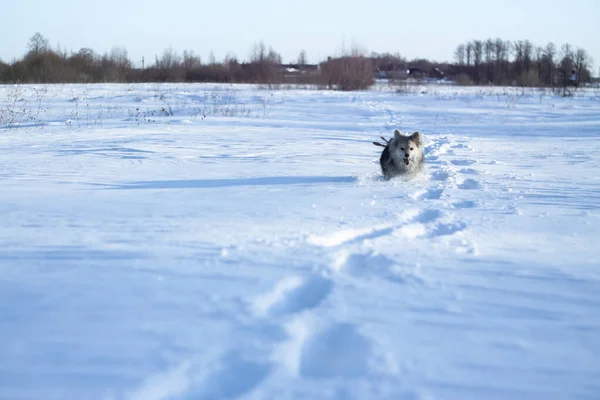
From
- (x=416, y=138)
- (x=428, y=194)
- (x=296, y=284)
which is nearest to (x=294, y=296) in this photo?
(x=296, y=284)

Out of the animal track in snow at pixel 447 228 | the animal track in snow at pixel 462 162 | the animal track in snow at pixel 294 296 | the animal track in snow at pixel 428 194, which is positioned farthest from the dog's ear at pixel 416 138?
the animal track in snow at pixel 294 296

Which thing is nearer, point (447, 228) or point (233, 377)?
point (233, 377)

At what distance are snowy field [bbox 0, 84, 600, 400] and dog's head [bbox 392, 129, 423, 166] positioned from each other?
294 millimetres

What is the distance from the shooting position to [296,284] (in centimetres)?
298

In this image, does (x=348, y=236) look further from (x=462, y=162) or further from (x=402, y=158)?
→ (x=462, y=162)

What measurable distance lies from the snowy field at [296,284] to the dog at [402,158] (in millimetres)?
200

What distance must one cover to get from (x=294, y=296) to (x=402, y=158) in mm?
4045

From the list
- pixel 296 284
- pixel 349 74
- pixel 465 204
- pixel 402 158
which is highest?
pixel 349 74

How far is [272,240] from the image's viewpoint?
3771mm

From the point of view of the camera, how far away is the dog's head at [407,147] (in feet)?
21.5

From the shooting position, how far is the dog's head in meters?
6.55

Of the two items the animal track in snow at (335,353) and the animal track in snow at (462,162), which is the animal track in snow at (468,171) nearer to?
the animal track in snow at (462,162)

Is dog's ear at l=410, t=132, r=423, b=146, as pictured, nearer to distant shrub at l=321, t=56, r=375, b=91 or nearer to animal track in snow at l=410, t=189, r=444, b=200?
animal track in snow at l=410, t=189, r=444, b=200

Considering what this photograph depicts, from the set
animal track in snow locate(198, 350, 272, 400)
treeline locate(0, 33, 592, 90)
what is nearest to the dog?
animal track in snow locate(198, 350, 272, 400)
